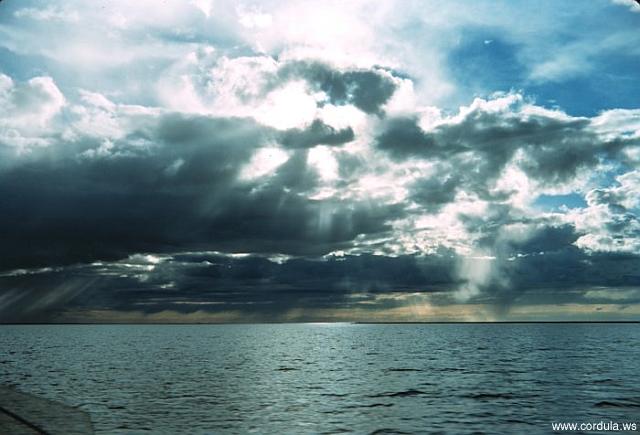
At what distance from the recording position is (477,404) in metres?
46.6

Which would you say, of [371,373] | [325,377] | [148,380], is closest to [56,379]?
[148,380]

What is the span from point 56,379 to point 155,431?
126 ft

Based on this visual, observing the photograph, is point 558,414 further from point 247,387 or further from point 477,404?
point 247,387

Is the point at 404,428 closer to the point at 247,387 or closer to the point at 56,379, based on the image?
the point at 247,387

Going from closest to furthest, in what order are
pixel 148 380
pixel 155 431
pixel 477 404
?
pixel 155 431
pixel 477 404
pixel 148 380

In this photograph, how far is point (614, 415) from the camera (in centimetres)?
4050

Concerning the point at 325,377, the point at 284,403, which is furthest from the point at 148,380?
the point at 284,403

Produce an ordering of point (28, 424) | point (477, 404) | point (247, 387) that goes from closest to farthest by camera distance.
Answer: point (28, 424) → point (477, 404) → point (247, 387)

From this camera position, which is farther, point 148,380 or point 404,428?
point 148,380

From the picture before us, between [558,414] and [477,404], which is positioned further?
[477,404]

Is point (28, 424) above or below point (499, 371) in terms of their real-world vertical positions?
above

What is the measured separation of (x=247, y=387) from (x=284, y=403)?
1291cm

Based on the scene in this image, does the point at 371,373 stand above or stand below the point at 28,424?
below

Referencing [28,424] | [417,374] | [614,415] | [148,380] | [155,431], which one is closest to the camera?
[28,424]
